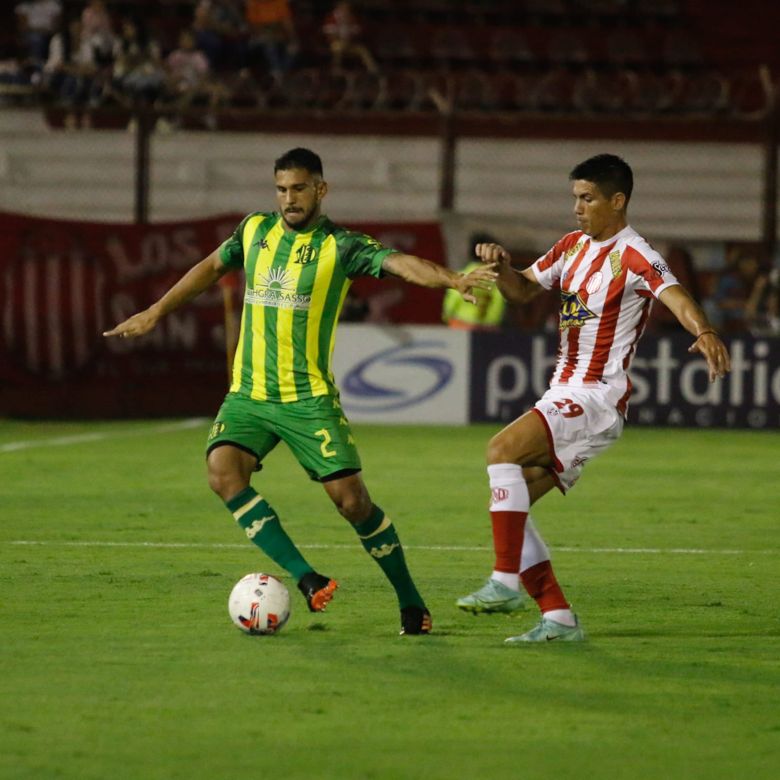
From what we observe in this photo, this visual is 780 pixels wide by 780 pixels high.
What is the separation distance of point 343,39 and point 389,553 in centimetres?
1668

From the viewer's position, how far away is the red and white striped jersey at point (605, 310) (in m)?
6.89

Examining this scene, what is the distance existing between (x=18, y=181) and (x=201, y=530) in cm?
1168

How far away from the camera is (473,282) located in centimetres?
641

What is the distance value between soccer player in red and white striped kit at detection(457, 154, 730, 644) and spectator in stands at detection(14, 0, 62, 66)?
1598cm

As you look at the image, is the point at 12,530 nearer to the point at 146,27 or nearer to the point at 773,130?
the point at 773,130

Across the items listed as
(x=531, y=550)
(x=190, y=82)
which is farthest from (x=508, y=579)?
(x=190, y=82)

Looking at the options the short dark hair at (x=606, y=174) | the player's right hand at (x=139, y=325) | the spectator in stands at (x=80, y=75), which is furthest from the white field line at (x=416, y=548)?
the spectator in stands at (x=80, y=75)

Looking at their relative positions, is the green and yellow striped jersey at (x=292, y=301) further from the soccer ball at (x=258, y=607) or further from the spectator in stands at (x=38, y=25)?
the spectator in stands at (x=38, y=25)

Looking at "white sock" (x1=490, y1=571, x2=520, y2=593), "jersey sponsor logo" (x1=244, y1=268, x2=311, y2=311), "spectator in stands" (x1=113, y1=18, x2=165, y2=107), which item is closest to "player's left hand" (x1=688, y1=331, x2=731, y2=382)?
"white sock" (x1=490, y1=571, x2=520, y2=593)

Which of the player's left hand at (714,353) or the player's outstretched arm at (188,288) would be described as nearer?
the player's left hand at (714,353)

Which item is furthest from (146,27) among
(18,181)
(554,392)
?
(554,392)

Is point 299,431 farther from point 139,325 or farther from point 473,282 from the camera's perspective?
point 473,282

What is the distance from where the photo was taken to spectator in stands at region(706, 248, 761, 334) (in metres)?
18.7

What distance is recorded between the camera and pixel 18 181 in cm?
2080
